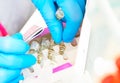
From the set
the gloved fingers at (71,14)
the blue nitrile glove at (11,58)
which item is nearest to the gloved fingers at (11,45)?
the blue nitrile glove at (11,58)

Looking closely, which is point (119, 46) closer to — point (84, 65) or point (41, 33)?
point (84, 65)

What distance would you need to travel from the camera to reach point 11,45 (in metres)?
0.63

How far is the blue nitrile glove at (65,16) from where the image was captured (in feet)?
2.06

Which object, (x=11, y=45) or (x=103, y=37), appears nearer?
(x=103, y=37)

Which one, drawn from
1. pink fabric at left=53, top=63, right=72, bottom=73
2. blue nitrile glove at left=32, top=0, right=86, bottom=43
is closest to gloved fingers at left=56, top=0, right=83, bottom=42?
blue nitrile glove at left=32, top=0, right=86, bottom=43

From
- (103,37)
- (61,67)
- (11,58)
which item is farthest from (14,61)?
(103,37)

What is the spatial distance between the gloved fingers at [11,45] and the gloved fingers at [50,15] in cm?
9

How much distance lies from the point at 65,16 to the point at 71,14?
2 centimetres

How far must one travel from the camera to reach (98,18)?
0.46m

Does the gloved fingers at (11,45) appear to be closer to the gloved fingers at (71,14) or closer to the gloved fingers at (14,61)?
the gloved fingers at (14,61)

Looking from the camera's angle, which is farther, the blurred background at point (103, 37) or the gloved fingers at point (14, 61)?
the gloved fingers at point (14, 61)

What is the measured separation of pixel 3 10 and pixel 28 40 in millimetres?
118

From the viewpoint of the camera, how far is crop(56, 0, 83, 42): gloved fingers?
63 cm

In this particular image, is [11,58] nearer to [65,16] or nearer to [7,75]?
[7,75]
